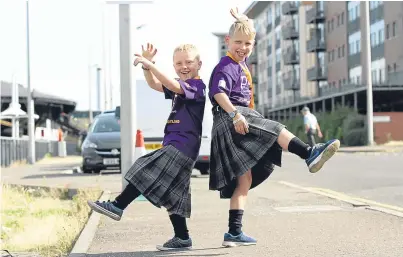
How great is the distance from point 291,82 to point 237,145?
80.7 meters

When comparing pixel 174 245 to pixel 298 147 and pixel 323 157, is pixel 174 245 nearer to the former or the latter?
pixel 298 147

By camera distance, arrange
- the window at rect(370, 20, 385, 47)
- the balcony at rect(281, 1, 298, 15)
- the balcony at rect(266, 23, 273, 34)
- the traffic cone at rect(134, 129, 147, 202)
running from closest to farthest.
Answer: the traffic cone at rect(134, 129, 147, 202), the window at rect(370, 20, 385, 47), the balcony at rect(281, 1, 298, 15), the balcony at rect(266, 23, 273, 34)

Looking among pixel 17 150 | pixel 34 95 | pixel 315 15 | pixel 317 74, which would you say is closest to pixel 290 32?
pixel 315 15

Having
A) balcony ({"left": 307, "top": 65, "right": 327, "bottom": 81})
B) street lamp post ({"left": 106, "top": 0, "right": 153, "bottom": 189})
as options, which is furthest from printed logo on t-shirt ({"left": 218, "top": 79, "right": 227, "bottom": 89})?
balcony ({"left": 307, "top": 65, "right": 327, "bottom": 81})

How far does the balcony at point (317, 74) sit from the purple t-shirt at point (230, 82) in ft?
230

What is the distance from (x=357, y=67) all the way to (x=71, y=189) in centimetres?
5295

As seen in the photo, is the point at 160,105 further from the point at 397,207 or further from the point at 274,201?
the point at 397,207

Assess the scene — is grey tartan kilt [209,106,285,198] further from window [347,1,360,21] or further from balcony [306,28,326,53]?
balcony [306,28,326,53]

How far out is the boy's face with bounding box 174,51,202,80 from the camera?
641 centimetres

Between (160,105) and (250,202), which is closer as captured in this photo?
(250,202)

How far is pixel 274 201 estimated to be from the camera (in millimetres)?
10609

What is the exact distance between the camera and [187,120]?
6.36 metres

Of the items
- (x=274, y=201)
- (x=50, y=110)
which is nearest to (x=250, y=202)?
(x=274, y=201)

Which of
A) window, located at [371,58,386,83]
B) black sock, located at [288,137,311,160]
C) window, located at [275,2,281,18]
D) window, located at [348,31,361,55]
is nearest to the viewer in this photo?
black sock, located at [288,137,311,160]
